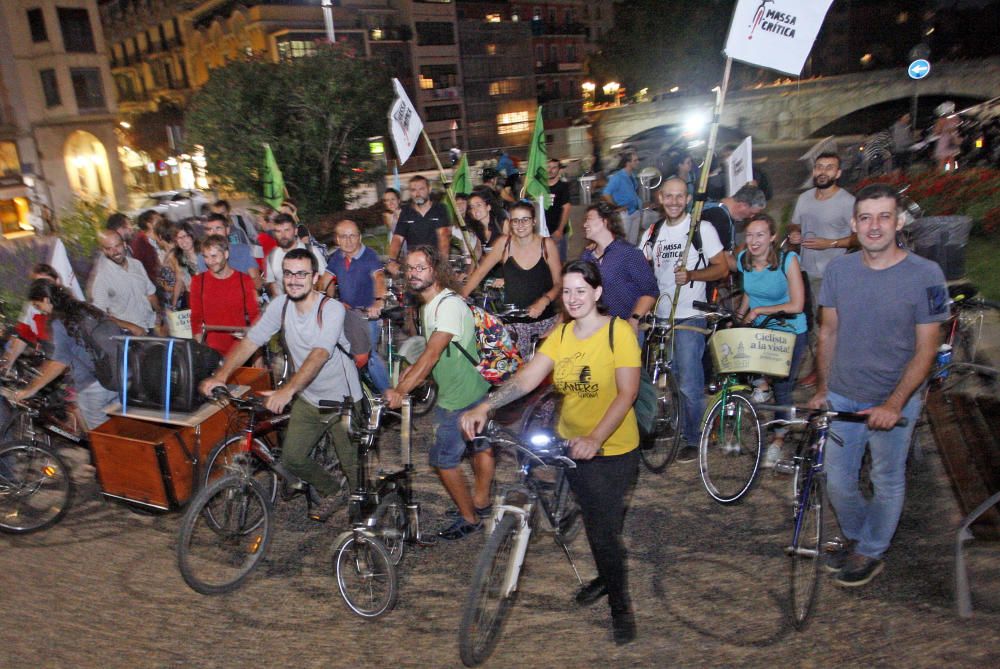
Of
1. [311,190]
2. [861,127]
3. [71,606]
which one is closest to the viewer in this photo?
[71,606]

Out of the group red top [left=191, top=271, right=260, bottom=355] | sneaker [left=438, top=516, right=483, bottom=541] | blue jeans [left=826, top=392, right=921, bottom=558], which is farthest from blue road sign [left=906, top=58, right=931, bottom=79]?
sneaker [left=438, top=516, right=483, bottom=541]

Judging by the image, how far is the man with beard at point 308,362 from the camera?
4.51m

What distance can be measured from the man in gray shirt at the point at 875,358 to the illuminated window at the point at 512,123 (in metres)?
67.8

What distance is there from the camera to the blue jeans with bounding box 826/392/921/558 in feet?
12.1

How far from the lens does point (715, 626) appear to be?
150 inches

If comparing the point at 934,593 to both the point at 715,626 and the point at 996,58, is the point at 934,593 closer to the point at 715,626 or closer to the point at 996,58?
the point at 715,626

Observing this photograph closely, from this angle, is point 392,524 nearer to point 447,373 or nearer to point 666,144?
point 447,373

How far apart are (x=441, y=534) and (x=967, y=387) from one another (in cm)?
443

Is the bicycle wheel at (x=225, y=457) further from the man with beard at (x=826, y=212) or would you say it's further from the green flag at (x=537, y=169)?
the green flag at (x=537, y=169)

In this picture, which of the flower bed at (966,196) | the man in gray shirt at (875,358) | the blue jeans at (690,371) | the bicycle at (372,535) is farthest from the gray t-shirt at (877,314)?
the flower bed at (966,196)

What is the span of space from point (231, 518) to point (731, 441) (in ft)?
11.3

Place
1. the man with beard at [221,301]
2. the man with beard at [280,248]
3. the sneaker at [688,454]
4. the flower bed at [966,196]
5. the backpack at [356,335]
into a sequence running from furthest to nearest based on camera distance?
the flower bed at [966,196] < the man with beard at [280,248] < the man with beard at [221,301] < the sneaker at [688,454] < the backpack at [356,335]

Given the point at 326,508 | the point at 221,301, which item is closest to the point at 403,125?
the point at 221,301

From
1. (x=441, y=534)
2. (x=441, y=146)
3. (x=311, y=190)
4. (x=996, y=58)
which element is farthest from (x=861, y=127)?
(x=441, y=534)
